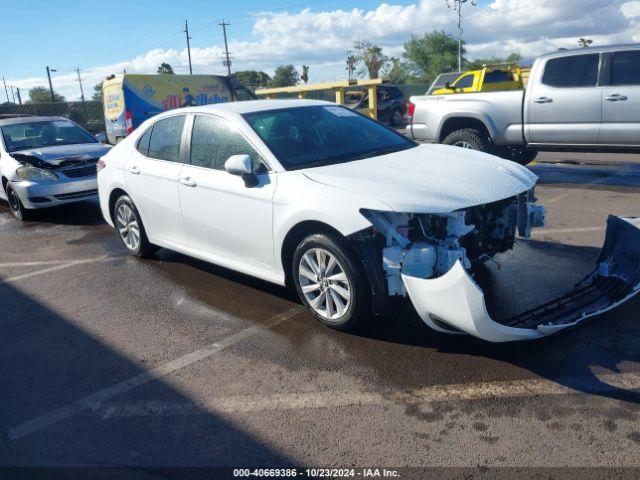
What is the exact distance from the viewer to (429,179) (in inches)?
160

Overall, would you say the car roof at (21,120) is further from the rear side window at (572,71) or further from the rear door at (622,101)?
the rear door at (622,101)

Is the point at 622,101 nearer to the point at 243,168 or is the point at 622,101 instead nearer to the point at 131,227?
the point at 243,168

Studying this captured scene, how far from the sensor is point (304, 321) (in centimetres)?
446

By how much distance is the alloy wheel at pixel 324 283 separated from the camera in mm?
4020

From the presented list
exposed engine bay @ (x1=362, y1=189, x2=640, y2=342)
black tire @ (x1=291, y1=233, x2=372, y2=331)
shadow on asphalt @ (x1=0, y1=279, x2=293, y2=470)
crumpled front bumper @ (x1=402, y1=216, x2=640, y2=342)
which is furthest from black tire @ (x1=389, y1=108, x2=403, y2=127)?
shadow on asphalt @ (x1=0, y1=279, x2=293, y2=470)


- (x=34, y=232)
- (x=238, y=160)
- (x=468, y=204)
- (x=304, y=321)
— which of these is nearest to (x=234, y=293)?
(x=304, y=321)

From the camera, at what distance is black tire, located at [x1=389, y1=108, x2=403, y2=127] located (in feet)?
85.1

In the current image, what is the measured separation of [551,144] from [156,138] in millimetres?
6183

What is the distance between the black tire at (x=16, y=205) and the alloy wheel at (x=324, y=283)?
6.37 metres

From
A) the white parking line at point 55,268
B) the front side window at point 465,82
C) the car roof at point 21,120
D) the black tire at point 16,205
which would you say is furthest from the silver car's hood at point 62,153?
the front side window at point 465,82

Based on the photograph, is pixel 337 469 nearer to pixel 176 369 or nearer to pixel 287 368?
pixel 287 368

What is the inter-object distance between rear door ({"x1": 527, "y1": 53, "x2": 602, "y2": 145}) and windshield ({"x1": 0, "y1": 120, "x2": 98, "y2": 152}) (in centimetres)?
726

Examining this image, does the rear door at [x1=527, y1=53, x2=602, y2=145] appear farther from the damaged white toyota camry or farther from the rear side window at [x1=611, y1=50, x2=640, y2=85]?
the damaged white toyota camry

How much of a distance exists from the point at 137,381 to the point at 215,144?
7.09 feet
